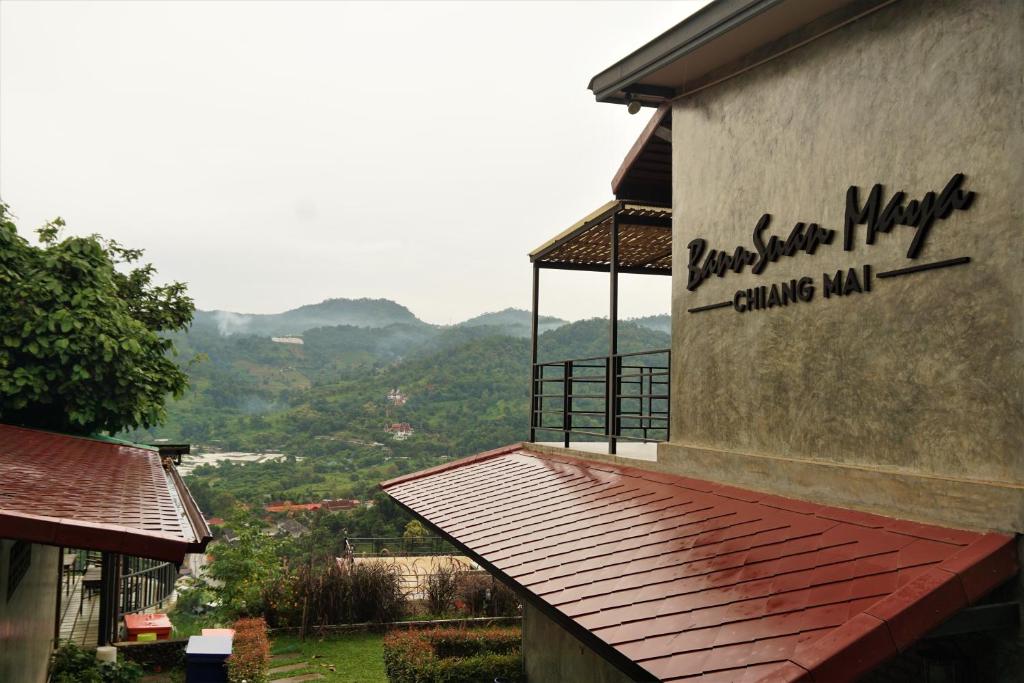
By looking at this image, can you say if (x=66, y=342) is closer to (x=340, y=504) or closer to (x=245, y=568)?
(x=245, y=568)

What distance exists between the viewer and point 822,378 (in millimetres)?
4855

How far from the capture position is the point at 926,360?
161 inches

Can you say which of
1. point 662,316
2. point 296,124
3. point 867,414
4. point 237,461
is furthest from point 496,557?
point 296,124

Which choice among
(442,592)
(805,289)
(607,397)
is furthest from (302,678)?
(805,289)

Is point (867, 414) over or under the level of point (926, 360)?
under

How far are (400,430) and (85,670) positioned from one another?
43.9 metres

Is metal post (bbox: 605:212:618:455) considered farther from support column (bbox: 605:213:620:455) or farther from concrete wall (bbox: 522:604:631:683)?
concrete wall (bbox: 522:604:631:683)

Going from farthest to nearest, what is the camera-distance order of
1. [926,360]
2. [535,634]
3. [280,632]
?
[280,632]
[535,634]
[926,360]

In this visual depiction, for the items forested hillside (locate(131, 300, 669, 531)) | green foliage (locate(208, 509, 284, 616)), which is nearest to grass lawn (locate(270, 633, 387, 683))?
green foliage (locate(208, 509, 284, 616))

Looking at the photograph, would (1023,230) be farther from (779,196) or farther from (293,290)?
(293,290)

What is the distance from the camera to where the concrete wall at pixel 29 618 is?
19.6ft

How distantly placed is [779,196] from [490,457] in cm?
585

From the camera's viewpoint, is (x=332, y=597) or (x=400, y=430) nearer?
(x=332, y=597)

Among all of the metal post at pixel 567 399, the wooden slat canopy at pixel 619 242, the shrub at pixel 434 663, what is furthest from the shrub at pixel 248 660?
the wooden slat canopy at pixel 619 242
